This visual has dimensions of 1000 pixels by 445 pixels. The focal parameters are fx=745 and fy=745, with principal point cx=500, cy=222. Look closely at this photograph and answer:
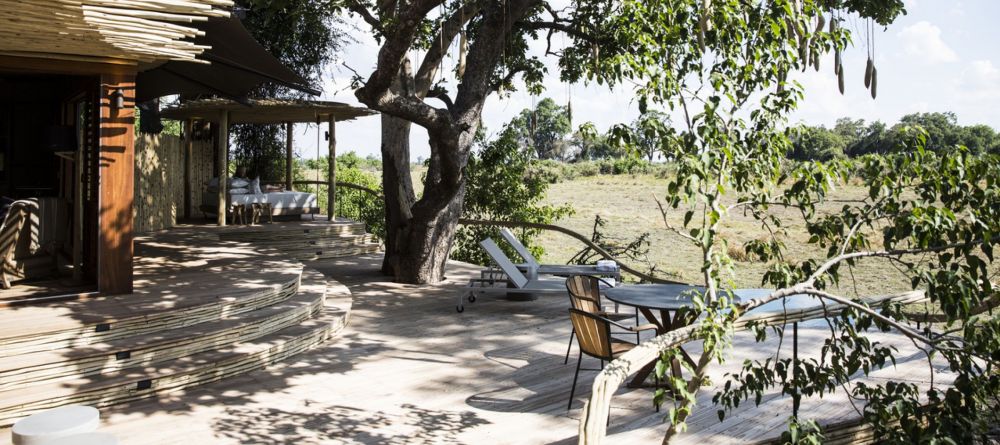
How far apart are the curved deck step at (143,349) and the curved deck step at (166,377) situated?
63mm

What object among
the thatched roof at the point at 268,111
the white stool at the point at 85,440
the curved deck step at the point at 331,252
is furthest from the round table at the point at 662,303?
the curved deck step at the point at 331,252

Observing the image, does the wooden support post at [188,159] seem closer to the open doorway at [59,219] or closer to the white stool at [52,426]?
the open doorway at [59,219]

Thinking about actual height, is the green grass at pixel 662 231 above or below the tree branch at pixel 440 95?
below

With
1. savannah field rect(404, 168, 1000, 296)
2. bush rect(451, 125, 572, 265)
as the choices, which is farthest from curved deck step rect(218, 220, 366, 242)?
savannah field rect(404, 168, 1000, 296)

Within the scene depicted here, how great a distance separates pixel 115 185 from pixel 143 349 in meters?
1.76

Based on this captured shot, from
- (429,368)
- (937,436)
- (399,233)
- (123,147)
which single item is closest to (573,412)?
(429,368)

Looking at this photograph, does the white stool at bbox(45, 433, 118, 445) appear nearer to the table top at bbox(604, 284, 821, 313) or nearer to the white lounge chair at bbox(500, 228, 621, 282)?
the table top at bbox(604, 284, 821, 313)

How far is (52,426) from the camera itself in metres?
3.43

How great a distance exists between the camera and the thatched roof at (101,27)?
4883 mm

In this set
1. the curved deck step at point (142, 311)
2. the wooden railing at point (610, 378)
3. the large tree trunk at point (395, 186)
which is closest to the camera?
the wooden railing at point (610, 378)

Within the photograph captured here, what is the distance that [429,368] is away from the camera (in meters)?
6.37

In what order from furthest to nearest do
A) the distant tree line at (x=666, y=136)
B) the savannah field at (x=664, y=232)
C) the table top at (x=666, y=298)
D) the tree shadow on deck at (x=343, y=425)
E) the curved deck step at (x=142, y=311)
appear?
1. the savannah field at (x=664, y=232)
2. the table top at (x=666, y=298)
3. the curved deck step at (x=142, y=311)
4. the tree shadow on deck at (x=343, y=425)
5. the distant tree line at (x=666, y=136)

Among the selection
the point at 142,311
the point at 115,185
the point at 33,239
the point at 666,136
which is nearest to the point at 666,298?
the point at 666,136

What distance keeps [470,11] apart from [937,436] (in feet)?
24.5
